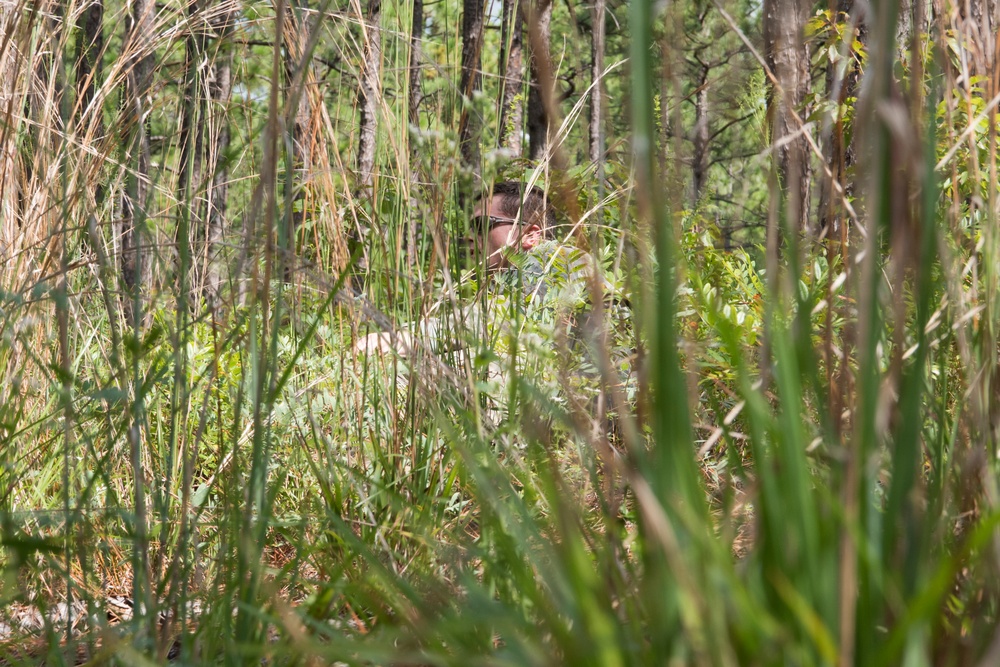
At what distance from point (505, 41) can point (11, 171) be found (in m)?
0.95

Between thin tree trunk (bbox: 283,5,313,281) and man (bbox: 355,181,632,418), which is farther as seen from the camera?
man (bbox: 355,181,632,418)

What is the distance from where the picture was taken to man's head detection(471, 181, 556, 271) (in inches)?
54.9

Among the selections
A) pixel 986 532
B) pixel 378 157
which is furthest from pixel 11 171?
pixel 986 532

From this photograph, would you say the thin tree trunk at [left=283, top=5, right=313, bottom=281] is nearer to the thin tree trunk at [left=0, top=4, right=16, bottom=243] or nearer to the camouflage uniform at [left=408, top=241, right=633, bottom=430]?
the camouflage uniform at [left=408, top=241, right=633, bottom=430]

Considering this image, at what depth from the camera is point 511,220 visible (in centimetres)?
176

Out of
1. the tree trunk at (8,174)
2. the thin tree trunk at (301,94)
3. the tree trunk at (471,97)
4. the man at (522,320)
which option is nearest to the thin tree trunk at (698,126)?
the man at (522,320)

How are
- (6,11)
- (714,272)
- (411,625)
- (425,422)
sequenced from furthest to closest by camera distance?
(714,272) < (6,11) < (425,422) < (411,625)

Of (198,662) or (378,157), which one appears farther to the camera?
(378,157)

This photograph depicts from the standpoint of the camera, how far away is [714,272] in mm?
2221

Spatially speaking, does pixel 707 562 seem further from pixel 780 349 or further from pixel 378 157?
pixel 378 157

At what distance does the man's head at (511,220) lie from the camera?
1.40 m

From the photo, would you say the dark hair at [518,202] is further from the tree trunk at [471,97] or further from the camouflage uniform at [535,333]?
the tree trunk at [471,97]

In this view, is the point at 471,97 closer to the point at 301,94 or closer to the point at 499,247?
the point at 301,94

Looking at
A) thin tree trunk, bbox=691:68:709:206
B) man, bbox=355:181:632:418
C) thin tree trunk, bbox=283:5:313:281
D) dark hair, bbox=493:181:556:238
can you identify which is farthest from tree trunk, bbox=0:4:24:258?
thin tree trunk, bbox=691:68:709:206
